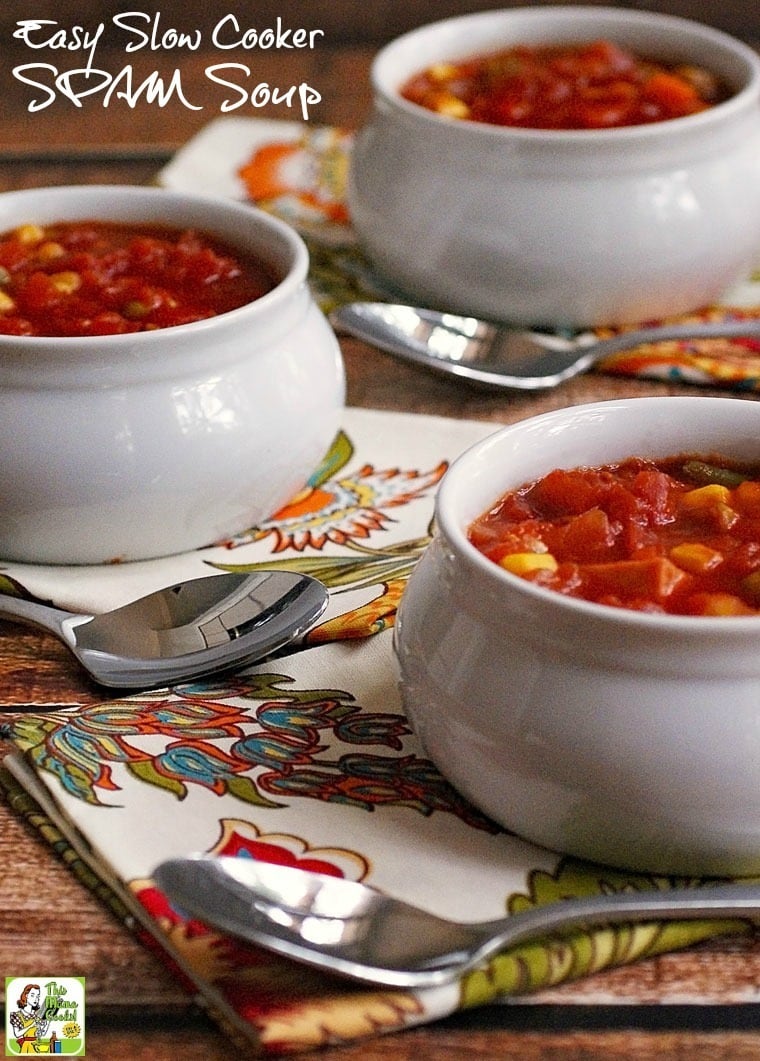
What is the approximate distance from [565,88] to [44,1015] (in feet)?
5.20

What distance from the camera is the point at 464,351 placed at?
2004 millimetres

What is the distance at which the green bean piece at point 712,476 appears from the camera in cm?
127

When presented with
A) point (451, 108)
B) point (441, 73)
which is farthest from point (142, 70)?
point (451, 108)

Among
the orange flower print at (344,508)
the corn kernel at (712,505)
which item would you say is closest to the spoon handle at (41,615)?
the orange flower print at (344,508)

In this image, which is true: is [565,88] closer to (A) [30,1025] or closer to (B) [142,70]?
(B) [142,70]

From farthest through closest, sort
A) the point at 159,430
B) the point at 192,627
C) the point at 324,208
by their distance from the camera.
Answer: the point at 324,208
the point at 159,430
the point at 192,627

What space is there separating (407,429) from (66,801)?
0.83 meters

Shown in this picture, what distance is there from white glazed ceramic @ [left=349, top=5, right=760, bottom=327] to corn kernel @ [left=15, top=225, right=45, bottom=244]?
56 centimetres

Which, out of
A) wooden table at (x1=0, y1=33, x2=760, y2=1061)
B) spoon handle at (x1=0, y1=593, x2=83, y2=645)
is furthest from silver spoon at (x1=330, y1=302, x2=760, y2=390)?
wooden table at (x1=0, y1=33, x2=760, y2=1061)

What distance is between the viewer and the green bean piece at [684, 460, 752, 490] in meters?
1.27

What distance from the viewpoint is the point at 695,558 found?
3.70 ft

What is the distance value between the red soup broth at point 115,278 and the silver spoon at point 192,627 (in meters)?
0.32

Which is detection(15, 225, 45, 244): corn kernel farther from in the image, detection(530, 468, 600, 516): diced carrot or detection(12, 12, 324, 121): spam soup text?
detection(12, 12, 324, 121): spam soup text

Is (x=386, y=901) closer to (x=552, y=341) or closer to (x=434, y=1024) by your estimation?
(x=434, y=1024)
